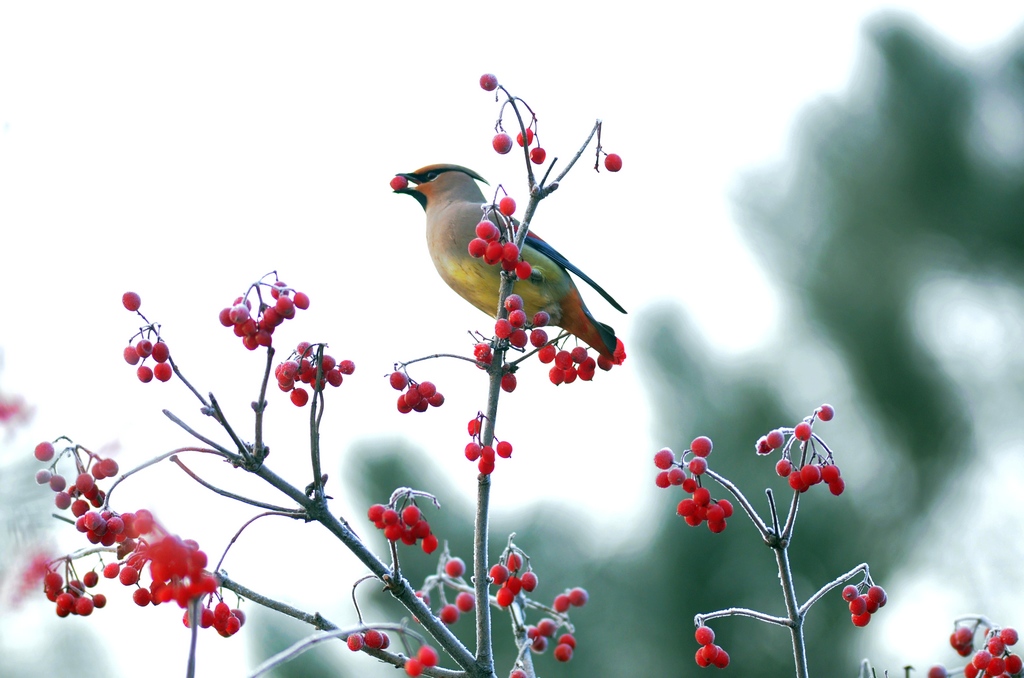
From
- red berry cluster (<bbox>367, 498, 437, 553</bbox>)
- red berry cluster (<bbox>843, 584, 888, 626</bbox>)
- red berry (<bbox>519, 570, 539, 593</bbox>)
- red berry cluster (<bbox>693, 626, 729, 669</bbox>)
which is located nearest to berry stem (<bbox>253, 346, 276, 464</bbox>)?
red berry cluster (<bbox>367, 498, 437, 553</bbox>)

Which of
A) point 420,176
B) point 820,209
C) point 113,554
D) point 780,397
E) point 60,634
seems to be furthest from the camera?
point 60,634

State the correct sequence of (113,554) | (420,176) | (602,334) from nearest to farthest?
(113,554) → (602,334) → (420,176)

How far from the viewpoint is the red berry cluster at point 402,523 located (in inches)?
69.8

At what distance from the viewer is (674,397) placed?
8.95 m

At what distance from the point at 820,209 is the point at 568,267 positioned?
7.03 metres

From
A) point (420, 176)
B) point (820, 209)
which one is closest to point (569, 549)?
point (820, 209)

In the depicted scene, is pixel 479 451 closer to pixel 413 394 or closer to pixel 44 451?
pixel 413 394

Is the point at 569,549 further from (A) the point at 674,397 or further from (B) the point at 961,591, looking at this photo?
(B) the point at 961,591

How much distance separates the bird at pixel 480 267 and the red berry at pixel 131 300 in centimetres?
90

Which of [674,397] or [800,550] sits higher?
[674,397]

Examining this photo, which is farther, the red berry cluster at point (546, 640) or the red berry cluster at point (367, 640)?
the red berry cluster at point (546, 640)

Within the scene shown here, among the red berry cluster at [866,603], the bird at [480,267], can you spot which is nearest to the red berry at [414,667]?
the red berry cluster at [866,603]

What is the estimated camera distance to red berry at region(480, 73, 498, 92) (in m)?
1.91

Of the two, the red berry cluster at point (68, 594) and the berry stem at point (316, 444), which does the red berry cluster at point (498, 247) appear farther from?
the red berry cluster at point (68, 594)
